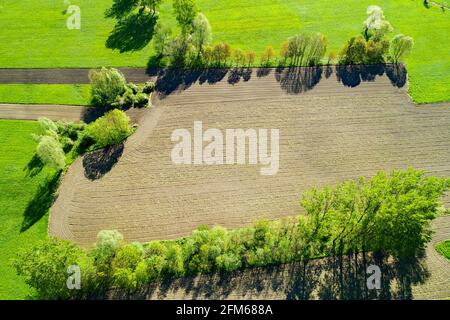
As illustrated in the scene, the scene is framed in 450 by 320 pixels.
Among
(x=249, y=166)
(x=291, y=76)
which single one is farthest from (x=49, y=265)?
(x=291, y=76)

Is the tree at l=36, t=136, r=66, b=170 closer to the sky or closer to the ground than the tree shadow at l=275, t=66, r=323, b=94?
closer to the ground

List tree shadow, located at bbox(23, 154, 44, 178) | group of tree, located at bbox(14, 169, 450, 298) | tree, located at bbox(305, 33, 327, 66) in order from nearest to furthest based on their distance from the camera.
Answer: group of tree, located at bbox(14, 169, 450, 298) → tree shadow, located at bbox(23, 154, 44, 178) → tree, located at bbox(305, 33, 327, 66)

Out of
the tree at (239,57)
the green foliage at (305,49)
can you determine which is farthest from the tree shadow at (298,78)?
the tree at (239,57)

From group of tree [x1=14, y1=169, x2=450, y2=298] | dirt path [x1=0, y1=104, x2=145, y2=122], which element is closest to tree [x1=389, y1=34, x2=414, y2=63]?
group of tree [x1=14, y1=169, x2=450, y2=298]

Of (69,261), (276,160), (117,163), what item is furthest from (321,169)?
(69,261)

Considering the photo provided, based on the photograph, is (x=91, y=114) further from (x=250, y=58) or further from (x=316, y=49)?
(x=316, y=49)

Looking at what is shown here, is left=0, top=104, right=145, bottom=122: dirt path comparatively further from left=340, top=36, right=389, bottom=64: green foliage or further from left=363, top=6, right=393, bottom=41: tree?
left=363, top=6, right=393, bottom=41: tree
